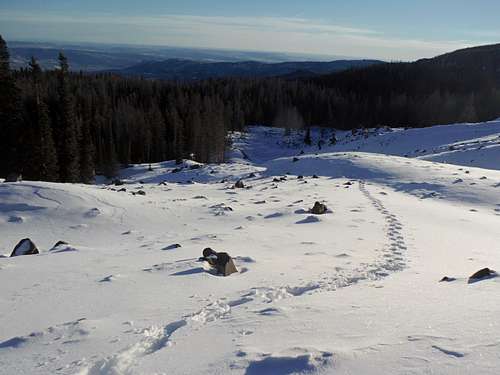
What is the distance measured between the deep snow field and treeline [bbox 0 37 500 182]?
33580 millimetres

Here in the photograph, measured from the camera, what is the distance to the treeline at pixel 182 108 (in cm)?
4659

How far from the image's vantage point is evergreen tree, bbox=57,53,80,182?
155 feet

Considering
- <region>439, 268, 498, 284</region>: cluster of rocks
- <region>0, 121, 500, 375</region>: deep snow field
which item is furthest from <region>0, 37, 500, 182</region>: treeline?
<region>439, 268, 498, 284</region>: cluster of rocks

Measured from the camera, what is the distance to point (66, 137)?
48281 millimetres

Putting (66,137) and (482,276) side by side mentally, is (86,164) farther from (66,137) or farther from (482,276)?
(482,276)

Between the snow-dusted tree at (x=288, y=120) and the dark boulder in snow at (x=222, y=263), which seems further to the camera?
the snow-dusted tree at (x=288, y=120)

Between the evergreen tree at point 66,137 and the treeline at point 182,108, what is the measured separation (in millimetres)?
115

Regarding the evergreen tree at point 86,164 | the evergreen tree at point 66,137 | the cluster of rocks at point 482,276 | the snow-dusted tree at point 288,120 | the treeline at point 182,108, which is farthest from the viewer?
the snow-dusted tree at point 288,120

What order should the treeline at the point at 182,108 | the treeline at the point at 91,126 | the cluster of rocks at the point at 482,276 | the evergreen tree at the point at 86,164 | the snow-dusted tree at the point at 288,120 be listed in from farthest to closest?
the snow-dusted tree at the point at 288,120 < the evergreen tree at the point at 86,164 < the treeline at the point at 182,108 < the treeline at the point at 91,126 < the cluster of rocks at the point at 482,276

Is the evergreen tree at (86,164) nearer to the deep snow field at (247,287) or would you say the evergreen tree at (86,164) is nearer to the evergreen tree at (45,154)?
the evergreen tree at (45,154)

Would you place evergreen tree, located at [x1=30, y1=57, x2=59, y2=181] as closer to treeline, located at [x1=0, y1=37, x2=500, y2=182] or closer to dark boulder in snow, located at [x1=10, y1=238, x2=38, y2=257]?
treeline, located at [x1=0, y1=37, x2=500, y2=182]

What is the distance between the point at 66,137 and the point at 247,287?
46.2 meters

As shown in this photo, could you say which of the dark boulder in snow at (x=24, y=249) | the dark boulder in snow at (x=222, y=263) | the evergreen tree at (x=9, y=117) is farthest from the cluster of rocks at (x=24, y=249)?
the evergreen tree at (x=9, y=117)

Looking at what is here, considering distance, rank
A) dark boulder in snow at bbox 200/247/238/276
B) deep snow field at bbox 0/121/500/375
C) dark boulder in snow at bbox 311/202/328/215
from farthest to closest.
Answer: dark boulder in snow at bbox 311/202/328/215 < dark boulder in snow at bbox 200/247/238/276 < deep snow field at bbox 0/121/500/375
